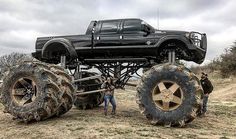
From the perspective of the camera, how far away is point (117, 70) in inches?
539

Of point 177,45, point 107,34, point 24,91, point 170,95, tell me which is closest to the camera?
point 170,95

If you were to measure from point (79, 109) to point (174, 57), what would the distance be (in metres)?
4.86

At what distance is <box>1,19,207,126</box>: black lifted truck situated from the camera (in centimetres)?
1116

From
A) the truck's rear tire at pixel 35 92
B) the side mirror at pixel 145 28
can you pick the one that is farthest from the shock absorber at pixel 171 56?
the truck's rear tire at pixel 35 92

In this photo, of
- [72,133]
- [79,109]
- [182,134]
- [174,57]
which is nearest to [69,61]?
[79,109]

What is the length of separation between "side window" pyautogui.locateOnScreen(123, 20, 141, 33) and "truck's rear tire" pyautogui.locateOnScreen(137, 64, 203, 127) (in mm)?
2174

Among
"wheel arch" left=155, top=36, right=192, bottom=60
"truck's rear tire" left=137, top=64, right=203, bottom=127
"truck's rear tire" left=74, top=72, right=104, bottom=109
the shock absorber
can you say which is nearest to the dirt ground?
"truck's rear tire" left=137, top=64, right=203, bottom=127

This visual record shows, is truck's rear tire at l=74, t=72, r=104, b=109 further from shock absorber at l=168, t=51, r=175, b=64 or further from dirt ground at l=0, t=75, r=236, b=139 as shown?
shock absorber at l=168, t=51, r=175, b=64

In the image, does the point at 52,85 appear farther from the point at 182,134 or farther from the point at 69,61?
the point at 182,134

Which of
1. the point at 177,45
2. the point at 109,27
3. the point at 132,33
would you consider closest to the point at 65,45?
the point at 109,27

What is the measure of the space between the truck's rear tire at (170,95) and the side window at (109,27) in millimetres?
2609

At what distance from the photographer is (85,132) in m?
9.84

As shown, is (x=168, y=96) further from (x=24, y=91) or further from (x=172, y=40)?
(x=24, y=91)

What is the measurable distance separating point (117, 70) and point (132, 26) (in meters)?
1.50
